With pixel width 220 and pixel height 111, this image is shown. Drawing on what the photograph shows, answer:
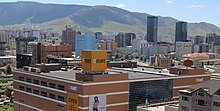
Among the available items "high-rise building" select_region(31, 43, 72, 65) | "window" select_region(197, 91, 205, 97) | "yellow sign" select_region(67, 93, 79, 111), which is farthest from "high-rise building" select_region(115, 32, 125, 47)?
"window" select_region(197, 91, 205, 97)

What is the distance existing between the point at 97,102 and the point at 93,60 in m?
4.09

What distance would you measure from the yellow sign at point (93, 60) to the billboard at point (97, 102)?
2738 mm

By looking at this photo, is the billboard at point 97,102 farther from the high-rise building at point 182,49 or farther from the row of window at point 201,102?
the high-rise building at point 182,49

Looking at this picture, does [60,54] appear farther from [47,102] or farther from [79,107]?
[79,107]

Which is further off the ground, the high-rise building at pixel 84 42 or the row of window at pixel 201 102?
the high-rise building at pixel 84 42

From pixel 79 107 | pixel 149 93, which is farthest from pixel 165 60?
pixel 79 107

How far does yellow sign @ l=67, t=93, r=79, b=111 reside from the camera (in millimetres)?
34403

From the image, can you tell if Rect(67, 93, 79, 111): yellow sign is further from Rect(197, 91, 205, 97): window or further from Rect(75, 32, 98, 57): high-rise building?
Rect(75, 32, 98, 57): high-rise building

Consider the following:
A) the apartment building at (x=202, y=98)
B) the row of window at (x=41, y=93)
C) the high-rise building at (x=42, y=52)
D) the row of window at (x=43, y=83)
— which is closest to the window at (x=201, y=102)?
the apartment building at (x=202, y=98)

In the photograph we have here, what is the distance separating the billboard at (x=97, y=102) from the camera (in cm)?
3409

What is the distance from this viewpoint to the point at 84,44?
124188 millimetres

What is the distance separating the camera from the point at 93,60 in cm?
3497

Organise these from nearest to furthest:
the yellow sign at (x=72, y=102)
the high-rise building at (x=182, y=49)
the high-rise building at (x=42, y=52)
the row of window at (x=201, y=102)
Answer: the row of window at (x=201, y=102) < the yellow sign at (x=72, y=102) < the high-rise building at (x=42, y=52) < the high-rise building at (x=182, y=49)

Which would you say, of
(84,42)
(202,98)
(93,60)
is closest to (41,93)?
(93,60)
